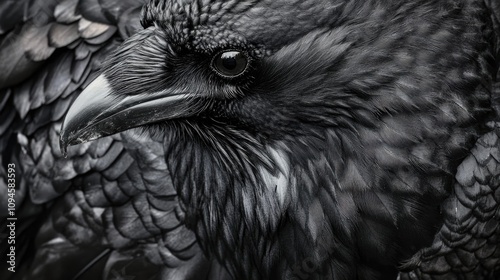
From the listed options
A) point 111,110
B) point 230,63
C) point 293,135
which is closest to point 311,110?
point 293,135

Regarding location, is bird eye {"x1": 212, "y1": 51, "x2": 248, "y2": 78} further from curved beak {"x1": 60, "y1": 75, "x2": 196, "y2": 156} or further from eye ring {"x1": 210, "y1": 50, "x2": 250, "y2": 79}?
curved beak {"x1": 60, "y1": 75, "x2": 196, "y2": 156}

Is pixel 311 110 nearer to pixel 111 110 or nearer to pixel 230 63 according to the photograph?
pixel 230 63

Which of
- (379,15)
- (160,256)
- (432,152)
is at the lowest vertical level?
(160,256)

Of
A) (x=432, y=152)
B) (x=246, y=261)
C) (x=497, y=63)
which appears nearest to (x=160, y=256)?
(x=246, y=261)

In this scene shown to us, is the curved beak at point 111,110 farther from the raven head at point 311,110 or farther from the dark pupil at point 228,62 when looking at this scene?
the dark pupil at point 228,62

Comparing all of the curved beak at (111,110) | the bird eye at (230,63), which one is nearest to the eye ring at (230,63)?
the bird eye at (230,63)

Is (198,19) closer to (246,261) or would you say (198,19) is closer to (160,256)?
(246,261)
